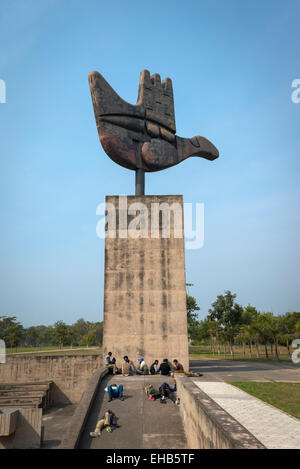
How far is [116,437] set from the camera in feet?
25.3

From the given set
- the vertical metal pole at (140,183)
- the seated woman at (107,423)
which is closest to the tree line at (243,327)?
the vertical metal pole at (140,183)

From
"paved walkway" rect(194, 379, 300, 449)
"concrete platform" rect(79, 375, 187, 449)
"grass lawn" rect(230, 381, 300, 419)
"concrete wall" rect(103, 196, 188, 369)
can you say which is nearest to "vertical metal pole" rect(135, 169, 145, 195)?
"concrete wall" rect(103, 196, 188, 369)

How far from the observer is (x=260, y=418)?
30.3 feet

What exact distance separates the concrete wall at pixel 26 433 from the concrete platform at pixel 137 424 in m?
1.94

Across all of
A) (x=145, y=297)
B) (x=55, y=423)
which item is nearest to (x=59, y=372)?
(x=55, y=423)

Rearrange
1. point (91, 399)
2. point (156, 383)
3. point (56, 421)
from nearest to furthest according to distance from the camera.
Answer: point (91, 399) → point (156, 383) → point (56, 421)

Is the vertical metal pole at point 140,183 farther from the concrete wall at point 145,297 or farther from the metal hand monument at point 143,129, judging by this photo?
the concrete wall at point 145,297

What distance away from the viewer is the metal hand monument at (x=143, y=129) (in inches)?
636

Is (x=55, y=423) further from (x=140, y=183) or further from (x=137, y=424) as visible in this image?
(x=140, y=183)

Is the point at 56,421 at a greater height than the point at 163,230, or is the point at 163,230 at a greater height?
the point at 163,230

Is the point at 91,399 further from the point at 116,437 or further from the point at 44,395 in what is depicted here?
the point at 44,395

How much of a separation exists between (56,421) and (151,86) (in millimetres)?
17044
